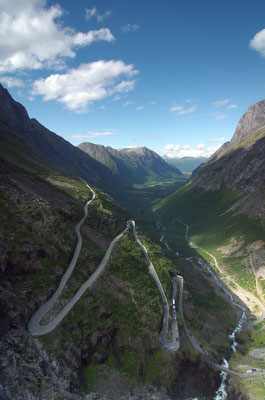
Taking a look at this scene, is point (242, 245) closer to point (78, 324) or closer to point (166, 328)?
point (166, 328)

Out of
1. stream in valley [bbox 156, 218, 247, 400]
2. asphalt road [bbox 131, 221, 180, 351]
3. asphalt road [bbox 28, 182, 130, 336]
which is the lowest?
stream in valley [bbox 156, 218, 247, 400]

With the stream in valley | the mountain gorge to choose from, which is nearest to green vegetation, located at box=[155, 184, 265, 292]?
the stream in valley

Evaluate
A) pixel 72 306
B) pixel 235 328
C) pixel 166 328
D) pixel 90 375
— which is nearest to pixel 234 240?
pixel 235 328

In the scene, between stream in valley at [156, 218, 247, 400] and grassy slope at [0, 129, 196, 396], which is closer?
grassy slope at [0, 129, 196, 396]

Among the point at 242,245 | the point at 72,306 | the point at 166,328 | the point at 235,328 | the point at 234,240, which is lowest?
the point at 235,328

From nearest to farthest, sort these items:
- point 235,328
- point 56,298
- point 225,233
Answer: point 56,298 < point 235,328 < point 225,233

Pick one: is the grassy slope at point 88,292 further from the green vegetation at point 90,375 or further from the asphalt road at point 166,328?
the asphalt road at point 166,328

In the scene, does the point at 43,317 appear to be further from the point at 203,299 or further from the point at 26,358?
the point at 203,299

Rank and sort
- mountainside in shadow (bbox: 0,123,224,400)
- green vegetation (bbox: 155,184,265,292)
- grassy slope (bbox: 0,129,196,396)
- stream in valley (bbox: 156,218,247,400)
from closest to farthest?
mountainside in shadow (bbox: 0,123,224,400)
grassy slope (bbox: 0,129,196,396)
stream in valley (bbox: 156,218,247,400)
green vegetation (bbox: 155,184,265,292)

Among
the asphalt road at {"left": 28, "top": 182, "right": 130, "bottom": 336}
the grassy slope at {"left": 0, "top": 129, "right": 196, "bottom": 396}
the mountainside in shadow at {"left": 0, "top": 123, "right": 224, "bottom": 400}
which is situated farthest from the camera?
the grassy slope at {"left": 0, "top": 129, "right": 196, "bottom": 396}

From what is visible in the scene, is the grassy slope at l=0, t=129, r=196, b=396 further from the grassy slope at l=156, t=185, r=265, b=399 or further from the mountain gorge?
the grassy slope at l=156, t=185, r=265, b=399

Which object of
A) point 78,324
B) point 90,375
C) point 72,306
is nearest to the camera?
point 90,375
